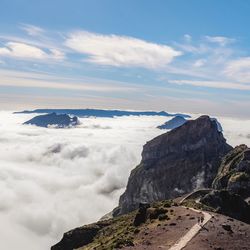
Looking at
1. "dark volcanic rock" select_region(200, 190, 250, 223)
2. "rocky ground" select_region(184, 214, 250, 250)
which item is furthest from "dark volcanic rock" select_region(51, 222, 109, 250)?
"rocky ground" select_region(184, 214, 250, 250)

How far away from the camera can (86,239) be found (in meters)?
144

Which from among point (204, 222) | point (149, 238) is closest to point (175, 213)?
point (204, 222)

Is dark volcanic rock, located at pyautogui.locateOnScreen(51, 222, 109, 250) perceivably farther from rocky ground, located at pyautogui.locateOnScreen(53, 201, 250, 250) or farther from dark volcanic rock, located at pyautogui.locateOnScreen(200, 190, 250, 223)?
rocky ground, located at pyautogui.locateOnScreen(53, 201, 250, 250)

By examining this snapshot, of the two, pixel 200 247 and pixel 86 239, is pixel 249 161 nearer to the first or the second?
pixel 86 239

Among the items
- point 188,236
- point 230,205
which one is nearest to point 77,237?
point 230,205

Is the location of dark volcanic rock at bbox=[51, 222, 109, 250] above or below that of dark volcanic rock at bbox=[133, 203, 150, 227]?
below

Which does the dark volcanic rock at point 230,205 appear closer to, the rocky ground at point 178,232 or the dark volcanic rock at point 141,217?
the rocky ground at point 178,232

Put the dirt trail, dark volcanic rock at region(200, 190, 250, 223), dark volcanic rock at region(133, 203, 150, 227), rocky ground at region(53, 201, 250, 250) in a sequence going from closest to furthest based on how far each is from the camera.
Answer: the dirt trail
rocky ground at region(53, 201, 250, 250)
dark volcanic rock at region(133, 203, 150, 227)
dark volcanic rock at region(200, 190, 250, 223)

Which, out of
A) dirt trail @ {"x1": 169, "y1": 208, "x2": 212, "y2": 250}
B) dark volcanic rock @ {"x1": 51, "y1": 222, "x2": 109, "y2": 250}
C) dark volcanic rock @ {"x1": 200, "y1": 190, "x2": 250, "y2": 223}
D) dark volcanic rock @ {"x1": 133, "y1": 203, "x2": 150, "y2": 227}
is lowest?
dark volcanic rock @ {"x1": 51, "y1": 222, "x2": 109, "y2": 250}

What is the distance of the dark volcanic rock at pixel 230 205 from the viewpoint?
11097 cm

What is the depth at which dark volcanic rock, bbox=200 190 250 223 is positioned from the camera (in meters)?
111

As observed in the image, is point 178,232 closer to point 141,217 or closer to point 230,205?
point 141,217

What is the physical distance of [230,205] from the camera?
374 feet

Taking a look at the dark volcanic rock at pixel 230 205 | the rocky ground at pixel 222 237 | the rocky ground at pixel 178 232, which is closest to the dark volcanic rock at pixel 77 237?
the dark volcanic rock at pixel 230 205
